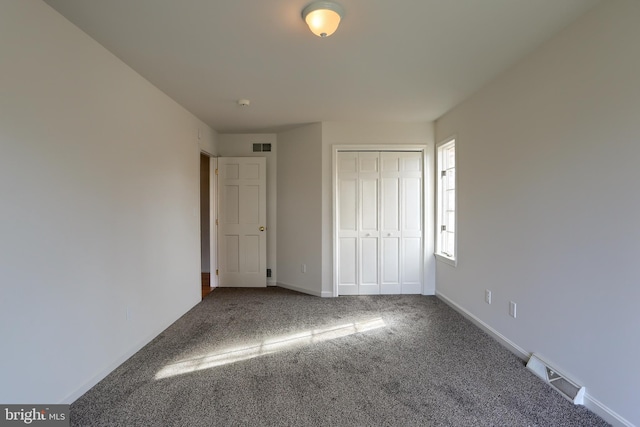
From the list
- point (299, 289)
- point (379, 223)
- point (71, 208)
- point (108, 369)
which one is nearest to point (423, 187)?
point (379, 223)

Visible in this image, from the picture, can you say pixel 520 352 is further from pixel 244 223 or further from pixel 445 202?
pixel 244 223

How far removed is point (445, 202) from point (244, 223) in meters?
3.13

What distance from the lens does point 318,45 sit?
226cm

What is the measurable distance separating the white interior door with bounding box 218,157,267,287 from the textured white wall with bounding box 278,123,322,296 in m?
0.31

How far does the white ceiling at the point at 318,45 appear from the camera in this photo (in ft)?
6.07

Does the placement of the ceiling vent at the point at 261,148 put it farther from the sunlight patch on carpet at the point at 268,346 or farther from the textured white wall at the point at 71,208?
the sunlight patch on carpet at the point at 268,346

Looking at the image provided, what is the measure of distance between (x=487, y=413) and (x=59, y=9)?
12.3ft

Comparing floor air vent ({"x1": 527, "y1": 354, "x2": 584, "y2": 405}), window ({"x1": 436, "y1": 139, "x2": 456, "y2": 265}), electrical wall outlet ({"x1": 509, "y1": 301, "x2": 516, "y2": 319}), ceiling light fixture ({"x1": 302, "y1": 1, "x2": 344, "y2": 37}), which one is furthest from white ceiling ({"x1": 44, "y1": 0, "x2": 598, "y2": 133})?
floor air vent ({"x1": 527, "y1": 354, "x2": 584, "y2": 405})

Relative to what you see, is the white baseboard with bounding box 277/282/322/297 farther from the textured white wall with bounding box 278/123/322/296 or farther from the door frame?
the door frame

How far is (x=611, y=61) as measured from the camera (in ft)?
5.85

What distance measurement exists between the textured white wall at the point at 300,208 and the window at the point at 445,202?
1.73 metres

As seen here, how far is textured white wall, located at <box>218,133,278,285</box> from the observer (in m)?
4.93

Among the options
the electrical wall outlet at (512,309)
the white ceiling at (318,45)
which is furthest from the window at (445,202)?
the electrical wall outlet at (512,309)

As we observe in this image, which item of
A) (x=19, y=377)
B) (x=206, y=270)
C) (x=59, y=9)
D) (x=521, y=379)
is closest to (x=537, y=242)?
(x=521, y=379)
